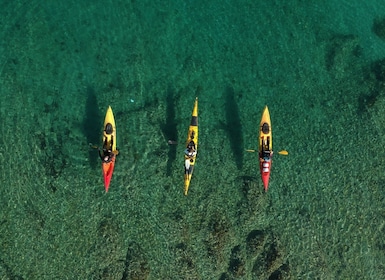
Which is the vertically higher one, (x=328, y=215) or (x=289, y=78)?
(x=289, y=78)

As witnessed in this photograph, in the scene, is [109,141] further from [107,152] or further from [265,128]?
[265,128]

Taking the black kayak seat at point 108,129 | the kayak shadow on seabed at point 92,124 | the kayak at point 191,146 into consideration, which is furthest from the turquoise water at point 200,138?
the black kayak seat at point 108,129

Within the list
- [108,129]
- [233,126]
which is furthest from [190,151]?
[108,129]

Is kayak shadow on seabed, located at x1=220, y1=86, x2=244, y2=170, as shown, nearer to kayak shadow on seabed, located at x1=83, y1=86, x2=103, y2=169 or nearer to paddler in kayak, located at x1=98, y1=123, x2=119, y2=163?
paddler in kayak, located at x1=98, y1=123, x2=119, y2=163

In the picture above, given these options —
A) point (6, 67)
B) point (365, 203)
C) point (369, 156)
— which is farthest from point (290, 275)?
point (6, 67)

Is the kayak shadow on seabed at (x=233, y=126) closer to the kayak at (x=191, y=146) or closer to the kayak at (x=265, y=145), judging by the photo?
the kayak at (x=265, y=145)

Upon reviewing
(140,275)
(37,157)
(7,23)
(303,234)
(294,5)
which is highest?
(294,5)

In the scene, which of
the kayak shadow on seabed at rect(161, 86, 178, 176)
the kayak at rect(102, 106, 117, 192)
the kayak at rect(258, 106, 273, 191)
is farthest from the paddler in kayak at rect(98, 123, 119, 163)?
the kayak at rect(258, 106, 273, 191)

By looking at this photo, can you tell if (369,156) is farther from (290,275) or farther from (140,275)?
(140,275)
